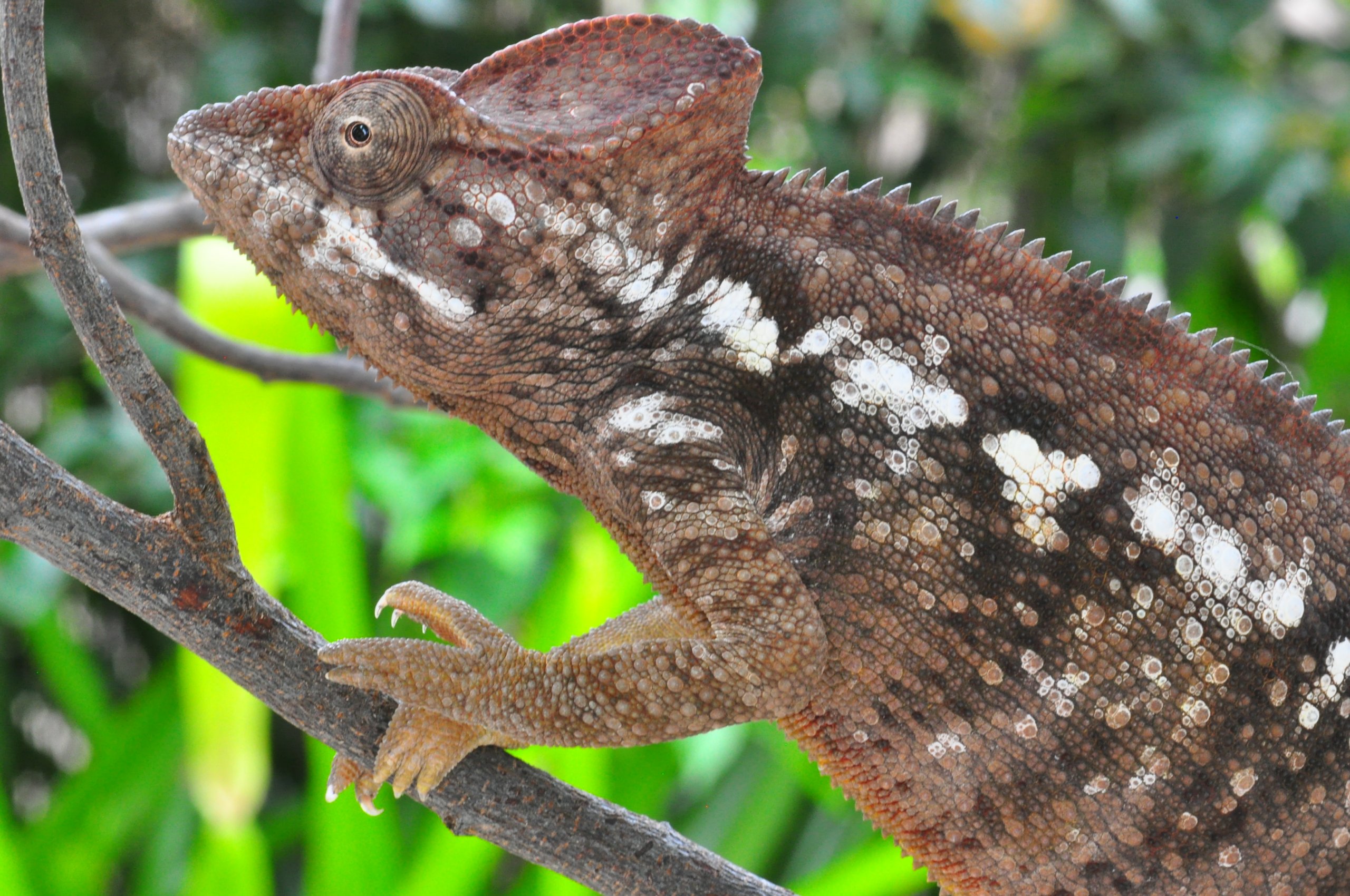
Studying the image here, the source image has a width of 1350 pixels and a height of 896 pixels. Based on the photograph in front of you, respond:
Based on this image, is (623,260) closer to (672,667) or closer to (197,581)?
(672,667)

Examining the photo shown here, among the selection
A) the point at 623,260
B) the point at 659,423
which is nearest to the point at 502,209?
the point at 623,260

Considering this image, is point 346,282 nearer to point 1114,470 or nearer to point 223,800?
point 1114,470

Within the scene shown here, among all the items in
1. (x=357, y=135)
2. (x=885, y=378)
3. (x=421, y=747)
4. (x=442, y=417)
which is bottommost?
(x=421, y=747)

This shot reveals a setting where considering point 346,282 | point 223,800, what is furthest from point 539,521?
point 346,282

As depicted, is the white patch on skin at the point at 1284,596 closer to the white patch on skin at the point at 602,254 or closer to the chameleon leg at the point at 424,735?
the chameleon leg at the point at 424,735

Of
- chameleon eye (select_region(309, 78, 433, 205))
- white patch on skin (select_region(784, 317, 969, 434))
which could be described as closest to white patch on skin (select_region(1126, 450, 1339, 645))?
white patch on skin (select_region(784, 317, 969, 434))

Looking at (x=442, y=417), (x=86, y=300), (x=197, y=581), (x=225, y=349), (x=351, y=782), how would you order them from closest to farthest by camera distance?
1. (x=86, y=300)
2. (x=197, y=581)
3. (x=351, y=782)
4. (x=225, y=349)
5. (x=442, y=417)

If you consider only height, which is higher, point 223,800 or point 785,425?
point 223,800
